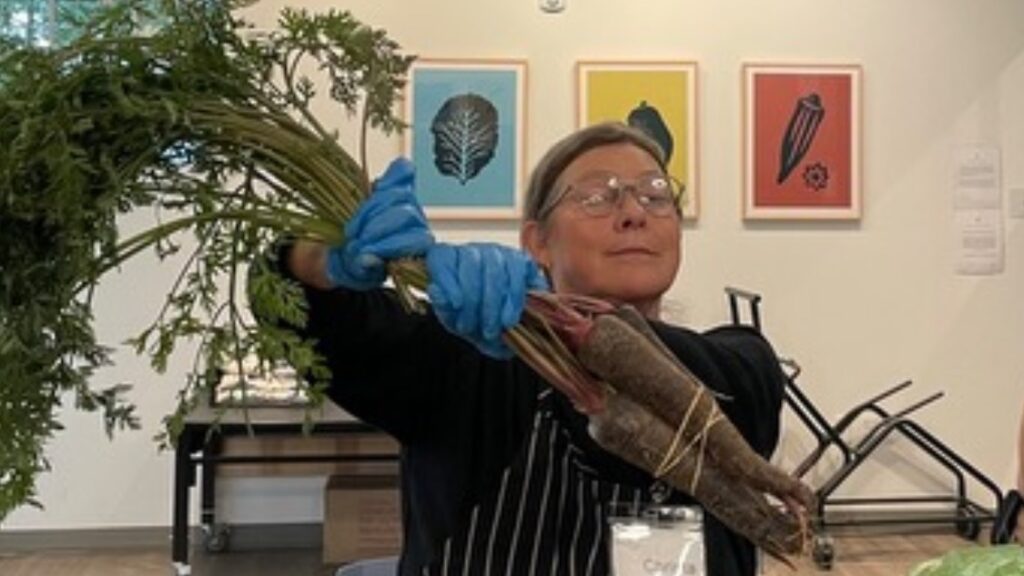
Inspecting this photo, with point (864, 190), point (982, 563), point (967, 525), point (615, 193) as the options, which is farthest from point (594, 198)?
point (967, 525)

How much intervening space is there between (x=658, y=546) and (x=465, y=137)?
3.84 metres

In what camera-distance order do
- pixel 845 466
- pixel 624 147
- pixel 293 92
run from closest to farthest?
pixel 293 92, pixel 624 147, pixel 845 466

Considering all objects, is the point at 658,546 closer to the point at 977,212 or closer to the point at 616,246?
the point at 616,246

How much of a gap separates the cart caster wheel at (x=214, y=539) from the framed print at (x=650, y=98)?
2.36 metres

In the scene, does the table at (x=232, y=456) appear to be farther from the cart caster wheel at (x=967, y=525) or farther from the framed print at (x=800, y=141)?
the cart caster wheel at (x=967, y=525)

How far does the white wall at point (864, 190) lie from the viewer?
15.3 feet

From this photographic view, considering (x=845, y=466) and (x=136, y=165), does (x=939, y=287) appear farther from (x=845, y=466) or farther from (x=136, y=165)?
(x=136, y=165)

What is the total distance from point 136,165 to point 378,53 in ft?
0.90

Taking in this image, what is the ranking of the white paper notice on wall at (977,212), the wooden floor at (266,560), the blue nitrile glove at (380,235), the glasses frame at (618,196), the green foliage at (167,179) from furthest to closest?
the white paper notice on wall at (977,212)
the wooden floor at (266,560)
the glasses frame at (618,196)
the blue nitrile glove at (380,235)
the green foliage at (167,179)

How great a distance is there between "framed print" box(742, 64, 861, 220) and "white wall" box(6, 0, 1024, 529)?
6 cm

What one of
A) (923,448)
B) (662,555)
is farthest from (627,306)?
(923,448)

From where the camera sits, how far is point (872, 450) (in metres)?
4.57

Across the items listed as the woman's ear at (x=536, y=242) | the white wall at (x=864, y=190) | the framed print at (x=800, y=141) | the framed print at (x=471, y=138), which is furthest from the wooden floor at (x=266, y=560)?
the woman's ear at (x=536, y=242)

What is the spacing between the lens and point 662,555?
0.95 meters
